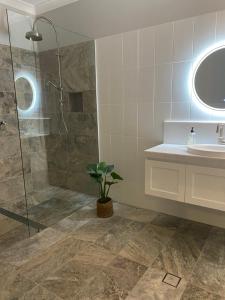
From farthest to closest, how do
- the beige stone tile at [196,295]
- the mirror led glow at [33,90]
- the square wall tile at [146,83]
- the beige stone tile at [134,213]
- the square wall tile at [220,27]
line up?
1. the mirror led glow at [33,90]
2. the beige stone tile at [134,213]
3. the square wall tile at [146,83]
4. the square wall tile at [220,27]
5. the beige stone tile at [196,295]

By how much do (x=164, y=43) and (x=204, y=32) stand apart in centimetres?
37

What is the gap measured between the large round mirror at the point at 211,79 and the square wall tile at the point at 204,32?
74 mm

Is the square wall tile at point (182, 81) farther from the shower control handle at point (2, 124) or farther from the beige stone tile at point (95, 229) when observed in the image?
the shower control handle at point (2, 124)

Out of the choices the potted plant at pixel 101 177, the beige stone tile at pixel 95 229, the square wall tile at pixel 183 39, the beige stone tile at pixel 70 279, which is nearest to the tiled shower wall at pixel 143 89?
the square wall tile at pixel 183 39

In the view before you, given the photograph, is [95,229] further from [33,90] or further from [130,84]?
[33,90]

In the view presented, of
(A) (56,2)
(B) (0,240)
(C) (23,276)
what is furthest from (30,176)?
(A) (56,2)

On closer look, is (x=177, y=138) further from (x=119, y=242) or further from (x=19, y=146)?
(x=19, y=146)

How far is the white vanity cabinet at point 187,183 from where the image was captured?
1727mm

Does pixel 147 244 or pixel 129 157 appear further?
pixel 129 157

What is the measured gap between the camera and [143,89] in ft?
8.00

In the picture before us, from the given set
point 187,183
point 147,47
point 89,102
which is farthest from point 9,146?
point 187,183

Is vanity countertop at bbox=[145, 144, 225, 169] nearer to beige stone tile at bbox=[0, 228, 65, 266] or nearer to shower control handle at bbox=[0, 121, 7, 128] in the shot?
beige stone tile at bbox=[0, 228, 65, 266]

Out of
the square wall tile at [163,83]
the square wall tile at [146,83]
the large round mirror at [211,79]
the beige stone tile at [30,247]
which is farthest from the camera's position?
the square wall tile at [146,83]

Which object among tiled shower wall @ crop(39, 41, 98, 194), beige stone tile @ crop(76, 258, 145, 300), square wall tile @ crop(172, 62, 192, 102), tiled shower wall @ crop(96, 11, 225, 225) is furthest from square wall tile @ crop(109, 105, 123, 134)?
beige stone tile @ crop(76, 258, 145, 300)
